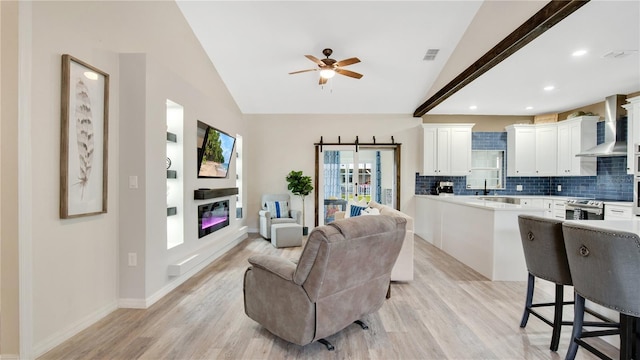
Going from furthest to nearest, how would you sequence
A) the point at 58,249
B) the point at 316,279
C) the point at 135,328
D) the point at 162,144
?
the point at 162,144, the point at 135,328, the point at 58,249, the point at 316,279

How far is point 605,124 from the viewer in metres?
4.96

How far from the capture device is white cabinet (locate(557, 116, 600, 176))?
535 cm

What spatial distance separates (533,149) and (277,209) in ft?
18.6

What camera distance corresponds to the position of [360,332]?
2.35 meters

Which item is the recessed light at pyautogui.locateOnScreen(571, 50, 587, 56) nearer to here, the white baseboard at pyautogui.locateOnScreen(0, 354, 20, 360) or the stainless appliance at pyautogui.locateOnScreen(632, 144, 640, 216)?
the stainless appliance at pyautogui.locateOnScreen(632, 144, 640, 216)

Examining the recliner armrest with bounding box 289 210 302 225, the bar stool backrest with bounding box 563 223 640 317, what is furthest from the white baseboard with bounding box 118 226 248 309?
the bar stool backrest with bounding box 563 223 640 317

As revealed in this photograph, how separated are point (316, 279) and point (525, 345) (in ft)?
5.76

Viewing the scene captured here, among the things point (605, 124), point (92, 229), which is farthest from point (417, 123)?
point (92, 229)

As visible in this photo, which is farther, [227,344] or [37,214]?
[227,344]

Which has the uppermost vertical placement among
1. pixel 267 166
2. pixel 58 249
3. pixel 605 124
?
pixel 605 124

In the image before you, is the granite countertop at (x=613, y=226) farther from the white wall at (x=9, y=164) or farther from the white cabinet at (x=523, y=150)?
the white cabinet at (x=523, y=150)

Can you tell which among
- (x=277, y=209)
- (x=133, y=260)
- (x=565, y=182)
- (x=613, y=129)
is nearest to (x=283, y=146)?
(x=277, y=209)

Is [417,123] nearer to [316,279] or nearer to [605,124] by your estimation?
[605,124]

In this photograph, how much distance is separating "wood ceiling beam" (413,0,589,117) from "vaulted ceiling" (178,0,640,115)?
6.2 inches
